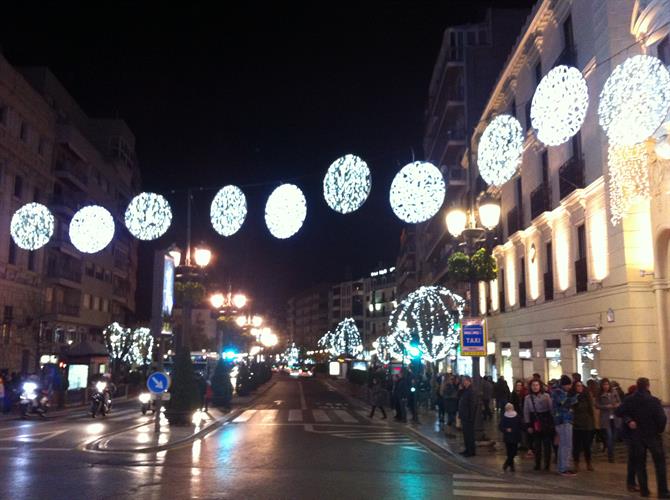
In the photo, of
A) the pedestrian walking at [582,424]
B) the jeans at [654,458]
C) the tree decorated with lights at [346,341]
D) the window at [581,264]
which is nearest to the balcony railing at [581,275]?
the window at [581,264]

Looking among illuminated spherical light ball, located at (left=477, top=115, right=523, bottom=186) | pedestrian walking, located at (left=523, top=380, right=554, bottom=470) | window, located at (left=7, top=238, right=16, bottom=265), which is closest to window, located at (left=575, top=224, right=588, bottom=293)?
illuminated spherical light ball, located at (left=477, top=115, right=523, bottom=186)

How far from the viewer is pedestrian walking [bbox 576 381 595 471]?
13.9m

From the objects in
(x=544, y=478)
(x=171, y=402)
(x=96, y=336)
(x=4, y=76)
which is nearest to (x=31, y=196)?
(x=4, y=76)

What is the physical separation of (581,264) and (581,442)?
932 centimetres

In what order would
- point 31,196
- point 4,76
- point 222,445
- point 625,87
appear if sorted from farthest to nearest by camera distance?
point 31,196 → point 4,76 → point 222,445 → point 625,87

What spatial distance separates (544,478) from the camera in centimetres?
1284

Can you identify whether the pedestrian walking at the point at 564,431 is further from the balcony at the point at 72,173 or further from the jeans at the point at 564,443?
the balcony at the point at 72,173

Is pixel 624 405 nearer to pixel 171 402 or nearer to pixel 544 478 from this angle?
pixel 544 478

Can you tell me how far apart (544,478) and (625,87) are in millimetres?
7232

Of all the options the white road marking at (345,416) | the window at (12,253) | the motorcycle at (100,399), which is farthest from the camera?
the window at (12,253)

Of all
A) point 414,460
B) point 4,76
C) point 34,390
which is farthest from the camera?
point 4,76

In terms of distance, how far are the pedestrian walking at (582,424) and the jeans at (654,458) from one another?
2.71 meters

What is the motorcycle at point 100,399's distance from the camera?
2675cm

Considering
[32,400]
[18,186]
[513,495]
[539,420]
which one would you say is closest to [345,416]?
[32,400]
